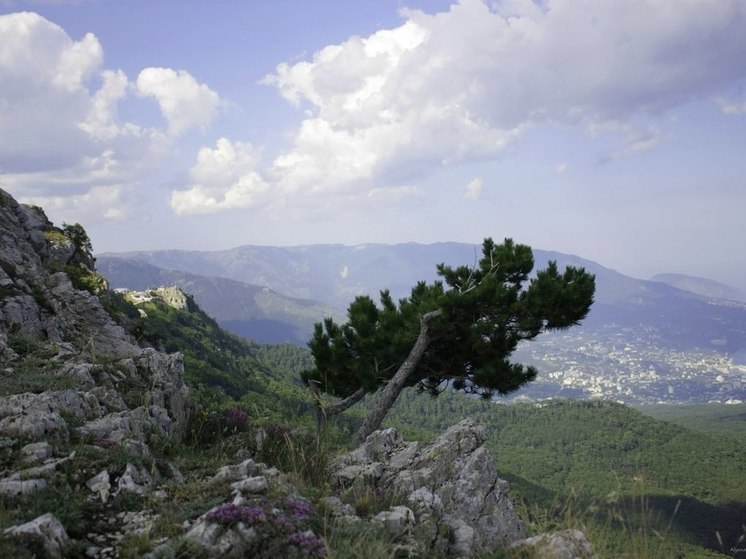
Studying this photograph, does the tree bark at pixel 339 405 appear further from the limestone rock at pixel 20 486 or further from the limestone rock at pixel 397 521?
the limestone rock at pixel 20 486

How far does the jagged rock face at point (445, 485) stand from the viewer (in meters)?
5.35

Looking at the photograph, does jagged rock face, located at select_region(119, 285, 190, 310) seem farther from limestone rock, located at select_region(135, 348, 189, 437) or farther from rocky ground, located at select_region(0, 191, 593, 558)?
rocky ground, located at select_region(0, 191, 593, 558)

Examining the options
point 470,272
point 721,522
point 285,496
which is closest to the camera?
point 285,496

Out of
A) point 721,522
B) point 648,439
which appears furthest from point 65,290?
point 648,439

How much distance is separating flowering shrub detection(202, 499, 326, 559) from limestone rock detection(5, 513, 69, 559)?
1105 millimetres

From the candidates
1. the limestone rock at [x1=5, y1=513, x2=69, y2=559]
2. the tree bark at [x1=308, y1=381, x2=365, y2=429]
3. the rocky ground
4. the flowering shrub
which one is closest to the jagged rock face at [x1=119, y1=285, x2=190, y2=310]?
the tree bark at [x1=308, y1=381, x2=365, y2=429]

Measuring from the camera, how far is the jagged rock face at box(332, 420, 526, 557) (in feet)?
17.5

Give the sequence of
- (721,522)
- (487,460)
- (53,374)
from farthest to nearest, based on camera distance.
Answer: (721,522) → (53,374) → (487,460)

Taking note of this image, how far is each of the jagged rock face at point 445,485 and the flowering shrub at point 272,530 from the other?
1083mm

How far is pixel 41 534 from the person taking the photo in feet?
12.5

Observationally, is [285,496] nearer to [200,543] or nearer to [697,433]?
[200,543]

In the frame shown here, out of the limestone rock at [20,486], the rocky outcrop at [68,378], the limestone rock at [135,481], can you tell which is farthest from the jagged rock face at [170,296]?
the limestone rock at [20,486]

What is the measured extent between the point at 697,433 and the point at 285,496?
Result: 163782 millimetres

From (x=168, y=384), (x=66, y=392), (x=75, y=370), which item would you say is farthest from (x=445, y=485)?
(x=75, y=370)
